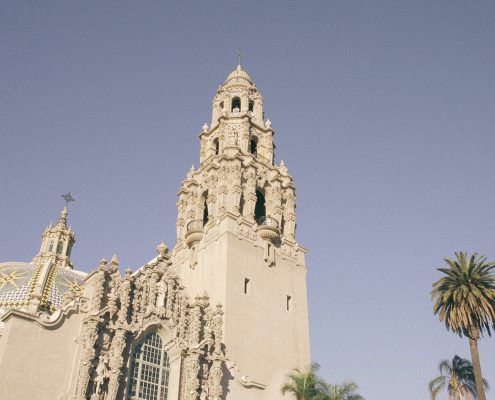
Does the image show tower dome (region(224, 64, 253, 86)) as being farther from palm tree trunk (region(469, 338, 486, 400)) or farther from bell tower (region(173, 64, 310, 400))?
palm tree trunk (region(469, 338, 486, 400))

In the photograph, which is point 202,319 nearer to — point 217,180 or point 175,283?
point 175,283

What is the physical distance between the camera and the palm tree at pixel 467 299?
3055 cm

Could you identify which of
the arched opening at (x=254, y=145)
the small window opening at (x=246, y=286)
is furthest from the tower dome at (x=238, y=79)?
the small window opening at (x=246, y=286)

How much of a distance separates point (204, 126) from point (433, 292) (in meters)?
25.9

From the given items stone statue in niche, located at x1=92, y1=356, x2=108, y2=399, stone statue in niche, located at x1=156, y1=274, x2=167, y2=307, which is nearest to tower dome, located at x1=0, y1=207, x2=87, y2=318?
stone statue in niche, located at x1=156, y1=274, x2=167, y2=307

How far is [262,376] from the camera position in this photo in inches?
1363

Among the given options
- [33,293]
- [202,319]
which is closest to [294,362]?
[202,319]

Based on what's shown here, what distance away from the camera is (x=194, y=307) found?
33.8 metres

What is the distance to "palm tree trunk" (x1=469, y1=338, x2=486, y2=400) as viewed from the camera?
93.8 ft

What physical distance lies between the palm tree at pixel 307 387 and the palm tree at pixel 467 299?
792cm

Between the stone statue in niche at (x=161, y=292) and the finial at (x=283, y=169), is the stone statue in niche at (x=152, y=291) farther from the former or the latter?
the finial at (x=283, y=169)

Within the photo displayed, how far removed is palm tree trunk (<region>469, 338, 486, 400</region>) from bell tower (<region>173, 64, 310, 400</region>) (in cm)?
1125

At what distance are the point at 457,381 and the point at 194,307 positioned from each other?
708 inches

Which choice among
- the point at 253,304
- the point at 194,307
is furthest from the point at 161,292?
the point at 253,304
